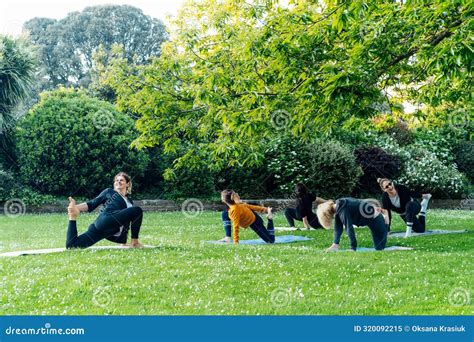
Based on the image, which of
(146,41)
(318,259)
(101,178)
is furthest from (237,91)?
(146,41)

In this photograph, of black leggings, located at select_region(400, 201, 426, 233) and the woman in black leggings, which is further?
black leggings, located at select_region(400, 201, 426, 233)

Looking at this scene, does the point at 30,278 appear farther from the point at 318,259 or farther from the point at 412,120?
the point at 412,120

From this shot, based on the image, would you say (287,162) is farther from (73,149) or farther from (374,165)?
(73,149)

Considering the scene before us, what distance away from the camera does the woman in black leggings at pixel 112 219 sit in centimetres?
924

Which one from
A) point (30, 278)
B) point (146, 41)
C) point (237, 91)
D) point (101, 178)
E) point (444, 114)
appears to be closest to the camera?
point (30, 278)

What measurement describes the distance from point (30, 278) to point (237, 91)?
17.6 ft

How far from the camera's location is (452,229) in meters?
13.8

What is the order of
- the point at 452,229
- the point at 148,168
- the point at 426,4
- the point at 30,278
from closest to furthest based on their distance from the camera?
1. the point at 30,278
2. the point at 426,4
3. the point at 452,229
4. the point at 148,168

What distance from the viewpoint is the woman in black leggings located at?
30.3ft
